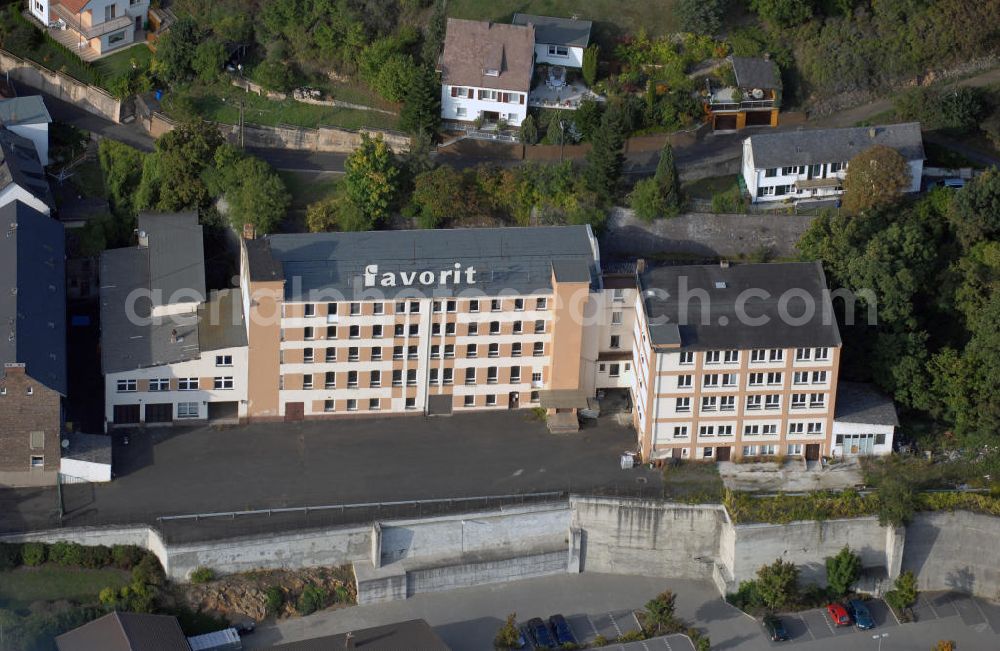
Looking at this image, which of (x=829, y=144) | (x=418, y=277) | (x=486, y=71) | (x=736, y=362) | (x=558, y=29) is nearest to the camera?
(x=736, y=362)

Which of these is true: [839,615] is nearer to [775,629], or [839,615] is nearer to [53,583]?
[775,629]

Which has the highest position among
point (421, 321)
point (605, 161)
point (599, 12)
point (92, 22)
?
→ point (599, 12)

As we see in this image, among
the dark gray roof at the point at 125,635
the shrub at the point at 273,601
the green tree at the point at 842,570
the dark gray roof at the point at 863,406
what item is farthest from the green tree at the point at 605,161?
the dark gray roof at the point at 125,635

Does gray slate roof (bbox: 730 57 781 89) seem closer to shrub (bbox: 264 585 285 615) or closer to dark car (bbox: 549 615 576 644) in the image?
dark car (bbox: 549 615 576 644)

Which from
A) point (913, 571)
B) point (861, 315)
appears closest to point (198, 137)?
point (861, 315)

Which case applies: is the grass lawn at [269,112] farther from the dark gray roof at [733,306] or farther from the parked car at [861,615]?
the parked car at [861,615]

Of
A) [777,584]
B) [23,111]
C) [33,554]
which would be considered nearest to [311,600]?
[33,554]
